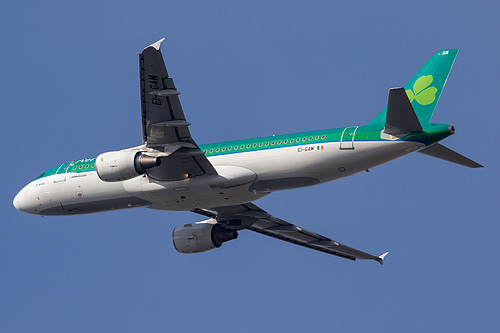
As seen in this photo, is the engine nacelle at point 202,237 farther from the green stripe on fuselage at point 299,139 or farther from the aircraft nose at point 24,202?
the aircraft nose at point 24,202

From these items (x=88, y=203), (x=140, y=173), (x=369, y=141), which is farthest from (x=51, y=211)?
(x=369, y=141)

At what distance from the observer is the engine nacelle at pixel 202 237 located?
45.2 m

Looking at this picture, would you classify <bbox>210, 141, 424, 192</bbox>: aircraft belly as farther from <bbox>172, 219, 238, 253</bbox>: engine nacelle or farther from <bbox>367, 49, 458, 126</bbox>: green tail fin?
<bbox>172, 219, 238, 253</bbox>: engine nacelle

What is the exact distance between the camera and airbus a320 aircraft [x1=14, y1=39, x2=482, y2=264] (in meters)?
36.2

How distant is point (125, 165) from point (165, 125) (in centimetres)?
273

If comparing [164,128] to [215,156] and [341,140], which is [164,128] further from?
[341,140]

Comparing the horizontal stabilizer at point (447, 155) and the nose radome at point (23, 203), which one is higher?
the nose radome at point (23, 203)

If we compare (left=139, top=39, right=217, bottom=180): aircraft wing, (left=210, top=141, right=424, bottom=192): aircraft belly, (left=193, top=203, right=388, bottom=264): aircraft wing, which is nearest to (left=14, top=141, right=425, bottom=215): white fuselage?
(left=210, top=141, right=424, bottom=192): aircraft belly

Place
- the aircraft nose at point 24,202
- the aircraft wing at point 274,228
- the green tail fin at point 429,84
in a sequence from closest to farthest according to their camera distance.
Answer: the green tail fin at point 429,84
the aircraft nose at point 24,202
the aircraft wing at point 274,228

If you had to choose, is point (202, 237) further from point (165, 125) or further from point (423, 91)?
point (423, 91)

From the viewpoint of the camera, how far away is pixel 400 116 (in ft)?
117

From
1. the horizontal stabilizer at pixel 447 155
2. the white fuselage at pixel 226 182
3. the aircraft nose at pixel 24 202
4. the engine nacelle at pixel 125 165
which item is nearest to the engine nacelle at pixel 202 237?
the white fuselage at pixel 226 182

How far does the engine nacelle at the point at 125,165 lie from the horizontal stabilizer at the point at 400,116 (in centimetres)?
963

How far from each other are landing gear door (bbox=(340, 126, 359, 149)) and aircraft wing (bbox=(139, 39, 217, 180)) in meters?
5.67
